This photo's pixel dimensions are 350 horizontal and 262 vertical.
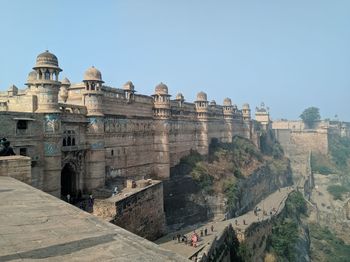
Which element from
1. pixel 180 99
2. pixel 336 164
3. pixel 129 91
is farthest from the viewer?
pixel 336 164

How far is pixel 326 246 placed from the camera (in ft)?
130

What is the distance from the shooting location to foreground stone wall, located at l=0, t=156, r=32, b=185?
9.30m

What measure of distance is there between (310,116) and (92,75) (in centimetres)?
8712

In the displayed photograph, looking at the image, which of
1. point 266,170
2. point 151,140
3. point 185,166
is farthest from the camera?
point 266,170

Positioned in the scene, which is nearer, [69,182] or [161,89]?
[69,182]

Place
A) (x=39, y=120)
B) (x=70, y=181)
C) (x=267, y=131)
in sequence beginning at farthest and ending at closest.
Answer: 1. (x=267, y=131)
2. (x=70, y=181)
3. (x=39, y=120)

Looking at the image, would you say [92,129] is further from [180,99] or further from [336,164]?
[336,164]

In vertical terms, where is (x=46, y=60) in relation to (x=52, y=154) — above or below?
above

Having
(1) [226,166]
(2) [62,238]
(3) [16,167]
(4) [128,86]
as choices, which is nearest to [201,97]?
(1) [226,166]

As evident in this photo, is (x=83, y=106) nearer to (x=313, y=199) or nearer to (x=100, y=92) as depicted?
(x=100, y=92)

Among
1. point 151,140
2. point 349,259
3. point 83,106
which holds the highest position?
point 83,106

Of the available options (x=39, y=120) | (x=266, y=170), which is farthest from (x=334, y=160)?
(x=39, y=120)

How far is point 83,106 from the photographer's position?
73.9 feet

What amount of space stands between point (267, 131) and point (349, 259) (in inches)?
1459
